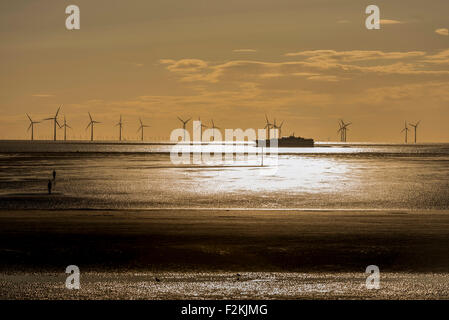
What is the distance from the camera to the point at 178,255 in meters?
16.0

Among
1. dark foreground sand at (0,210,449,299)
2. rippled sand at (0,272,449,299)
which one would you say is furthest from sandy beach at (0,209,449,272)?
rippled sand at (0,272,449,299)

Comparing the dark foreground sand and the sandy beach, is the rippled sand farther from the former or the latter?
the sandy beach

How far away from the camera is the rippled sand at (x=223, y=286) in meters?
11.6

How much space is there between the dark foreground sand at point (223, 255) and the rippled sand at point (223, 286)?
2 cm

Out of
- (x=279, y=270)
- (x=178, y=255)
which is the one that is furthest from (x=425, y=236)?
(x=178, y=255)

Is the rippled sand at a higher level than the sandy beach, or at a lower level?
lower

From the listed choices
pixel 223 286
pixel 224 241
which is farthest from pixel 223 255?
pixel 223 286

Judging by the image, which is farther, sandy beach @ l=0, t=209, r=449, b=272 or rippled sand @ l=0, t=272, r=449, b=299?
sandy beach @ l=0, t=209, r=449, b=272

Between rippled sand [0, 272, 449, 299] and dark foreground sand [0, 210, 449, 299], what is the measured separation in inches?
0.9

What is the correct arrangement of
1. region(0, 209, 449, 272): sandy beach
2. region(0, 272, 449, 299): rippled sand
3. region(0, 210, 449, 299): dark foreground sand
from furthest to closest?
1. region(0, 209, 449, 272): sandy beach
2. region(0, 210, 449, 299): dark foreground sand
3. region(0, 272, 449, 299): rippled sand

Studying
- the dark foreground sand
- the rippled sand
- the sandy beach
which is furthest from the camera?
the sandy beach

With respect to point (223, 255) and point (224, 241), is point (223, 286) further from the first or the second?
point (224, 241)

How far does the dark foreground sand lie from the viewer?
12102 mm

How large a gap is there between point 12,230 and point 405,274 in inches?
569
